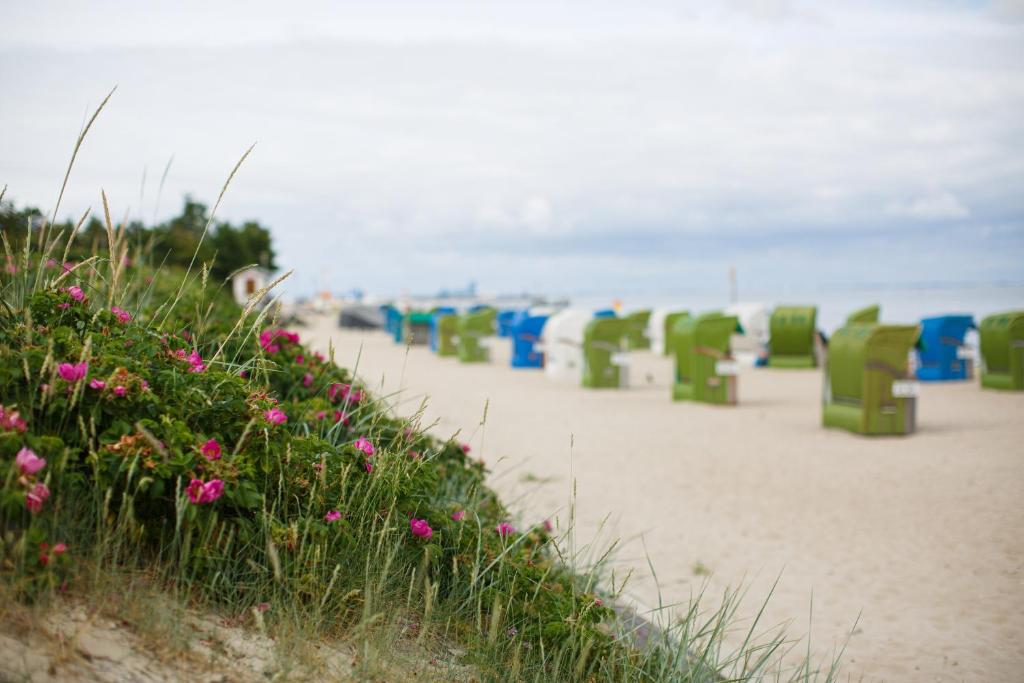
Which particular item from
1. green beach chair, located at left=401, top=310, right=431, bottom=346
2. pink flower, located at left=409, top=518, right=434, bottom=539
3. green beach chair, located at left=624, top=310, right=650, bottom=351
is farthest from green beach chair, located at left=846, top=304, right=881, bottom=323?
pink flower, located at left=409, top=518, right=434, bottom=539

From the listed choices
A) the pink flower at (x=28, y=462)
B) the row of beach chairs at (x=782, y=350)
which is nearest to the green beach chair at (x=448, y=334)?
the row of beach chairs at (x=782, y=350)

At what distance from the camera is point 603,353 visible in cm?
1647

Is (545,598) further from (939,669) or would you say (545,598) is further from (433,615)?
→ (939,669)

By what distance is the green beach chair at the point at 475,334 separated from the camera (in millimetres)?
22797

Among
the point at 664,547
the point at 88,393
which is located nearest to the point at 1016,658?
the point at 664,547

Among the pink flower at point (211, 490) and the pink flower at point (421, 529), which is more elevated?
the pink flower at point (211, 490)

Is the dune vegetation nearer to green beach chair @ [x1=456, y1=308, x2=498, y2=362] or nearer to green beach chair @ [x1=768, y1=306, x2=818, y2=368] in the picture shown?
green beach chair @ [x1=768, y1=306, x2=818, y2=368]

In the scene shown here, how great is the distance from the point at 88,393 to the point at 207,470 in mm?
411

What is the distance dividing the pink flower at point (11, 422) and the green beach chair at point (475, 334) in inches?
803

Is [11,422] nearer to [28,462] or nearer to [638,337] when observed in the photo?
[28,462]

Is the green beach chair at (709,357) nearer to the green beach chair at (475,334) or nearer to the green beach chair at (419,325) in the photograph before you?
the green beach chair at (475,334)

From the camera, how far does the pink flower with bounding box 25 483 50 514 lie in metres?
2.05

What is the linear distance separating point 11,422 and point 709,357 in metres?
12.7

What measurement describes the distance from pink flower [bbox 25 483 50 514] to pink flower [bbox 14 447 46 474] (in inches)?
1.5
